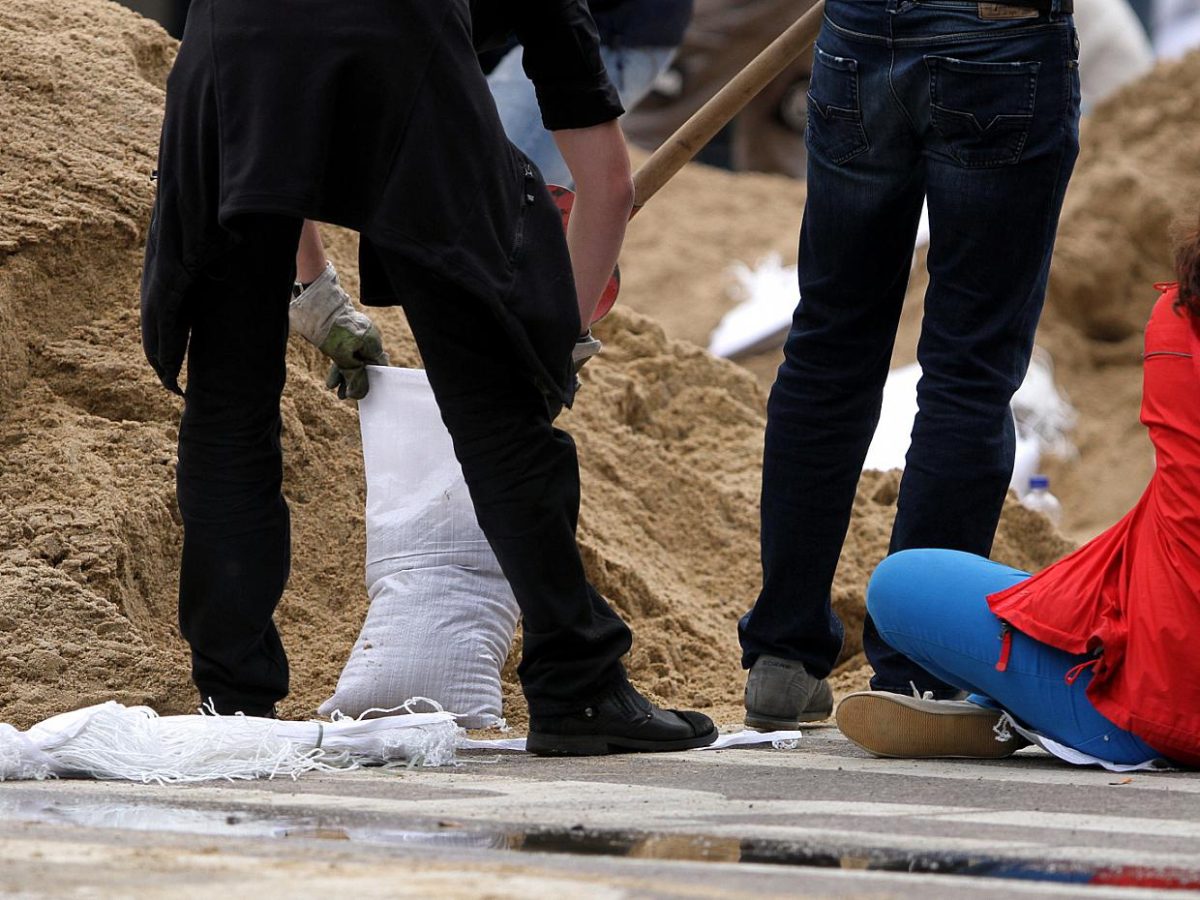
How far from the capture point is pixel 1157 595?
242 cm

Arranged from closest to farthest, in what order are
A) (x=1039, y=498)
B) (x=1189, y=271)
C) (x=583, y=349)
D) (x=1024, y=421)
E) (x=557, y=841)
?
(x=557, y=841)
(x=1189, y=271)
(x=583, y=349)
(x=1039, y=498)
(x=1024, y=421)

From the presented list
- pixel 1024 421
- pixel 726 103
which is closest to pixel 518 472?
pixel 726 103

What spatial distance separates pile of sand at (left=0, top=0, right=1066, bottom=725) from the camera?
3010 millimetres

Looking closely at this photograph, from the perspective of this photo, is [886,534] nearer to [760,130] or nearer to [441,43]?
[441,43]

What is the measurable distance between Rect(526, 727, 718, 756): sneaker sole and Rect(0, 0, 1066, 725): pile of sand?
67 centimetres

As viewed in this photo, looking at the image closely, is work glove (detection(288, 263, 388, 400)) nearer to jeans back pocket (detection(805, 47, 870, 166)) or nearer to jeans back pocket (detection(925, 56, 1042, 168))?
jeans back pocket (detection(805, 47, 870, 166))

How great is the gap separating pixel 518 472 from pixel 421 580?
1.85 ft

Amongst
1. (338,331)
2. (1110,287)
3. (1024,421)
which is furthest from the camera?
(1110,287)

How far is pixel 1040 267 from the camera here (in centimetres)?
281

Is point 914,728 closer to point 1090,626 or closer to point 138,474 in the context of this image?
point 1090,626

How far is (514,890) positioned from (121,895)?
34 cm

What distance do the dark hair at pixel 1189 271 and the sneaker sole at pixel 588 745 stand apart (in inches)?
39.5

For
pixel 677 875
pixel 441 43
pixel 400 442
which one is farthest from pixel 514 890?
pixel 400 442

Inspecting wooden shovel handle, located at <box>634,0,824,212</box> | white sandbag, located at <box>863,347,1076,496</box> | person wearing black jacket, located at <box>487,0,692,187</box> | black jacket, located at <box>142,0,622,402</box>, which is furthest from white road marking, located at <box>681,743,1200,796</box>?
person wearing black jacket, located at <box>487,0,692,187</box>
